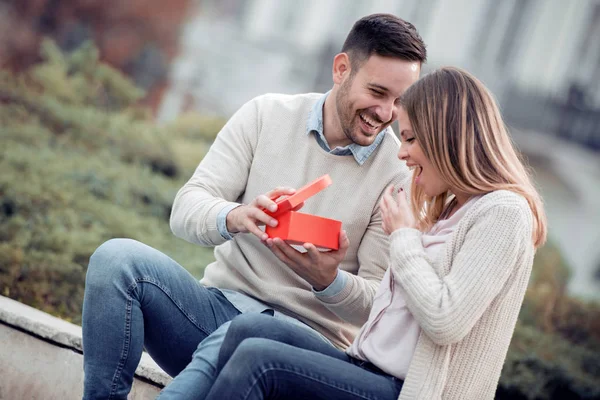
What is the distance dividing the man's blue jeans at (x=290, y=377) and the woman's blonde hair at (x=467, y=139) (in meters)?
0.55

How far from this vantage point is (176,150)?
6027 mm

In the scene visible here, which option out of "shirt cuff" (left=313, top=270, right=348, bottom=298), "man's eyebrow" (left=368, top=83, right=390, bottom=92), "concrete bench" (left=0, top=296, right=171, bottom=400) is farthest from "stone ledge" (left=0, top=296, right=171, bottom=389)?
"man's eyebrow" (left=368, top=83, right=390, bottom=92)

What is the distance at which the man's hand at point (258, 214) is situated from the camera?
2217 millimetres

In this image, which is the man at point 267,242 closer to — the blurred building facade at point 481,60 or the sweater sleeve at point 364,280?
the sweater sleeve at point 364,280

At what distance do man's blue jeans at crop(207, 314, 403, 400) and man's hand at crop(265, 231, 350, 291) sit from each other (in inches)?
14.4

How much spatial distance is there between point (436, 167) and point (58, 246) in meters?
2.73

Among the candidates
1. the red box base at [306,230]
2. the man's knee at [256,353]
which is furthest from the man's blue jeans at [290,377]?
the red box base at [306,230]

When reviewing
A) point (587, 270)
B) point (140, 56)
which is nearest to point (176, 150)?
point (140, 56)

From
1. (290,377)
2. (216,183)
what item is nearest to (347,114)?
(216,183)

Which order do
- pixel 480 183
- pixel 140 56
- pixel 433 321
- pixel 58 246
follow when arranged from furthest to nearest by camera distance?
pixel 140 56 < pixel 58 246 < pixel 480 183 < pixel 433 321

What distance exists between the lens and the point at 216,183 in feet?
8.88

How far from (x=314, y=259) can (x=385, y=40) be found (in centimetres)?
90

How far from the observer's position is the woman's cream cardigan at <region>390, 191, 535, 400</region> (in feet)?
5.98

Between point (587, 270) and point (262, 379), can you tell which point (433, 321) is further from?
point (587, 270)
